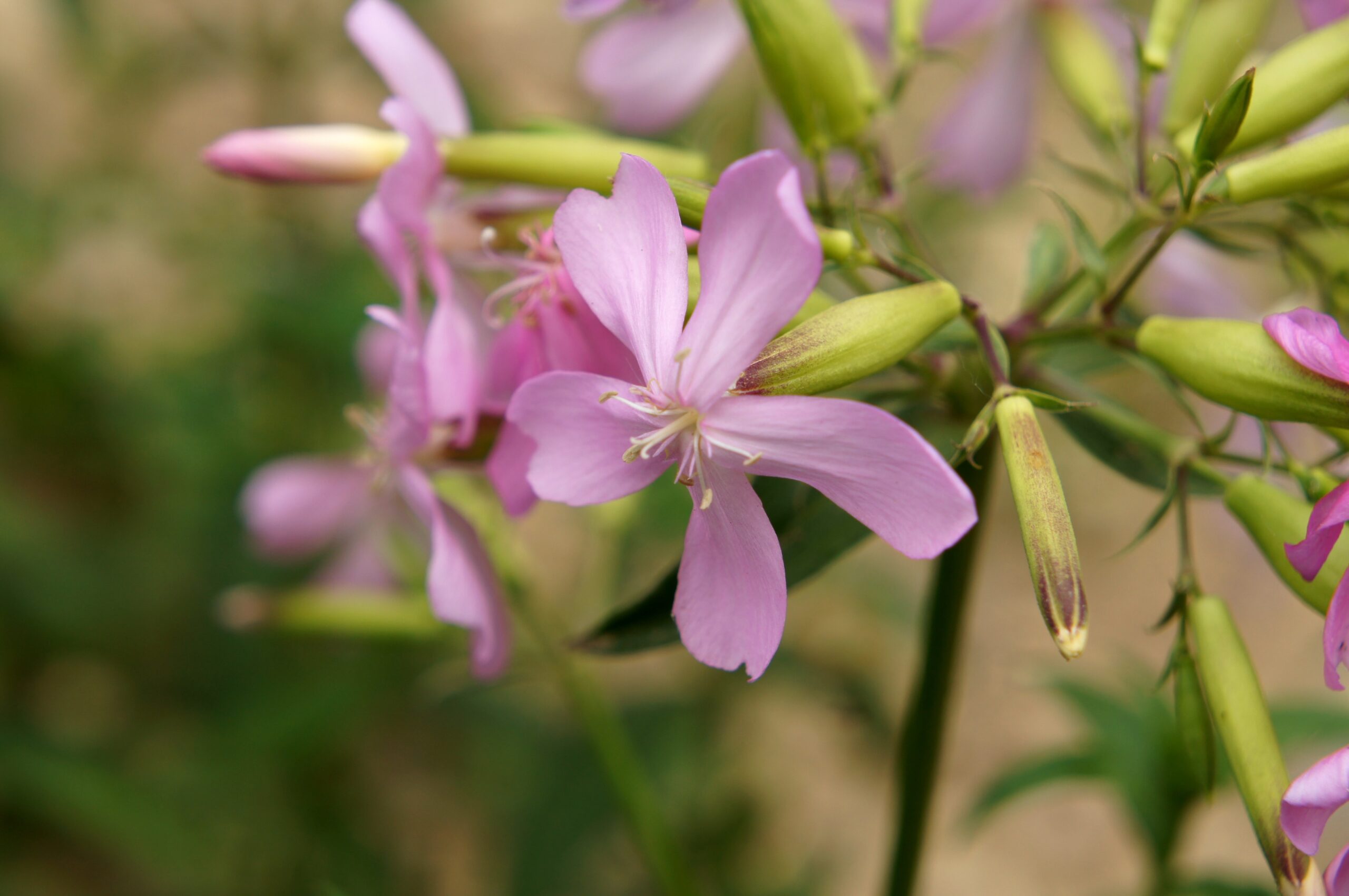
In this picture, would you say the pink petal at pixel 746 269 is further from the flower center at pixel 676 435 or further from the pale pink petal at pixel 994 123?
the pale pink petal at pixel 994 123

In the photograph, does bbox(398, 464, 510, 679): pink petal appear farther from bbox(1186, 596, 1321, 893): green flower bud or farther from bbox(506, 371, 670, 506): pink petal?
bbox(1186, 596, 1321, 893): green flower bud

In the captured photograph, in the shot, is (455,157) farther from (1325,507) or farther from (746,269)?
(1325,507)

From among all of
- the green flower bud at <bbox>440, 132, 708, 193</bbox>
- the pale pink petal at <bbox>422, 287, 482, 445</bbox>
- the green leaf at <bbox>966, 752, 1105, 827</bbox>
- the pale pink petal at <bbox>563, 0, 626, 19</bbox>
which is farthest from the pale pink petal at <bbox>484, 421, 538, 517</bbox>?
the green leaf at <bbox>966, 752, 1105, 827</bbox>

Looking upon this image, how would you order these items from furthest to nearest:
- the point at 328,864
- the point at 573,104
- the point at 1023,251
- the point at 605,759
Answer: the point at 1023,251, the point at 573,104, the point at 328,864, the point at 605,759

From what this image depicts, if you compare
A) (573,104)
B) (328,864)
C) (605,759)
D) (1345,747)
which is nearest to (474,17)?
(573,104)

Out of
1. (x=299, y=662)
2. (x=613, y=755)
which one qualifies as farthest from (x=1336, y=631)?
(x=299, y=662)

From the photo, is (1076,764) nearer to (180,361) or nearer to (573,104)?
(180,361)

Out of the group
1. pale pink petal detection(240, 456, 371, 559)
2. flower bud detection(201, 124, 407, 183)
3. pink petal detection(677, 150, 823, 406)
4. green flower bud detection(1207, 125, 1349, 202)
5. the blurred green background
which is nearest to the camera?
pink petal detection(677, 150, 823, 406)
